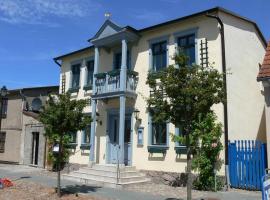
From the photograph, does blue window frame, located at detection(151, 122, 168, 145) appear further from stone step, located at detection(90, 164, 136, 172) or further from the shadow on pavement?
the shadow on pavement

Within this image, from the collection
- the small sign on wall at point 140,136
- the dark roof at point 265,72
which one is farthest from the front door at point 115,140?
the dark roof at point 265,72

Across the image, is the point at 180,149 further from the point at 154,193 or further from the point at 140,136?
the point at 154,193

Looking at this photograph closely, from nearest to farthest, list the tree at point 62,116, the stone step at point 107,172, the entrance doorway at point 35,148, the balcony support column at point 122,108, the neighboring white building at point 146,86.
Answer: the tree at point 62,116
the neighboring white building at point 146,86
the stone step at point 107,172
the balcony support column at point 122,108
the entrance doorway at point 35,148

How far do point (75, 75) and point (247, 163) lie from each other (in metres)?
11.8

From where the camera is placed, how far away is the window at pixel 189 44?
48.5 feet

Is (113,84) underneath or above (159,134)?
above

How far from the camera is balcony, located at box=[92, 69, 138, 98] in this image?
16339 mm

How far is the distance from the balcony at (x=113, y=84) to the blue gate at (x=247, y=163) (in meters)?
5.62

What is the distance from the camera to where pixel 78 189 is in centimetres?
1308

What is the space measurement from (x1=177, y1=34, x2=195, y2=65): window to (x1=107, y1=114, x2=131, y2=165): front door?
431 cm

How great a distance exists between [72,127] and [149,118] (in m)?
5.06

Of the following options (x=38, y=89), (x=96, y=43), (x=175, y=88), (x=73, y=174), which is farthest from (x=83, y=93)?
(x=175, y=88)

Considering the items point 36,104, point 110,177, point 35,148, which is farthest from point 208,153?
point 36,104

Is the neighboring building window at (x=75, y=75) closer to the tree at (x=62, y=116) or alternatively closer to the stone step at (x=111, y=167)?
the stone step at (x=111, y=167)
